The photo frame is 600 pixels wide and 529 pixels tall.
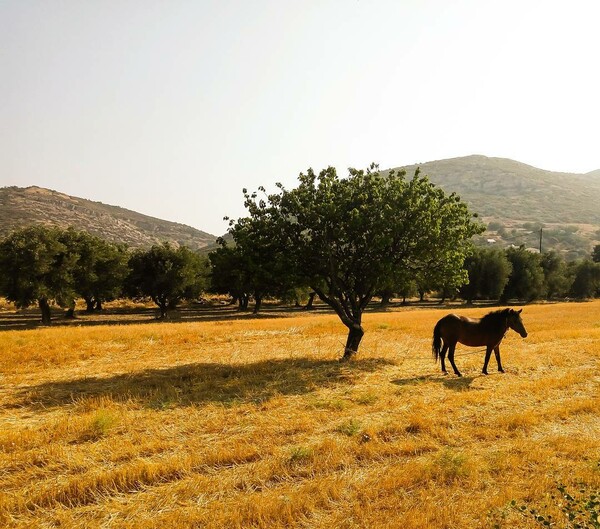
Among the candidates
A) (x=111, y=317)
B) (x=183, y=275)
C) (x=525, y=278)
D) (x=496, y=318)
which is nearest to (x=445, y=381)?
(x=496, y=318)

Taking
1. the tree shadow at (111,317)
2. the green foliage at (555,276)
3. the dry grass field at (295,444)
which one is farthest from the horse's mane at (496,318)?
the green foliage at (555,276)

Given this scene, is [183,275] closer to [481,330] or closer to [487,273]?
[481,330]

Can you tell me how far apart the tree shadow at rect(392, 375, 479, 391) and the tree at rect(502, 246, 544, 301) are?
86100 mm

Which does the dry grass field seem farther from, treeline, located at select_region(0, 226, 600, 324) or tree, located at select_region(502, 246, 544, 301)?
tree, located at select_region(502, 246, 544, 301)

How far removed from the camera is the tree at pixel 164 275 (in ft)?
219

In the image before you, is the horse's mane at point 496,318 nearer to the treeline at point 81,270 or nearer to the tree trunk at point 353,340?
the tree trunk at point 353,340

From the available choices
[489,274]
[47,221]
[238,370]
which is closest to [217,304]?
[489,274]

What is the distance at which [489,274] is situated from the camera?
292ft

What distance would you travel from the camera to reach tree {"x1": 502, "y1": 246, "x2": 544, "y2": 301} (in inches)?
3605

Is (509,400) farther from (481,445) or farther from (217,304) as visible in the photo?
(217,304)

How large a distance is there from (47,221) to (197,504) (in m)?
215

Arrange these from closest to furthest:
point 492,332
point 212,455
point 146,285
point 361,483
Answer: point 361,483, point 212,455, point 492,332, point 146,285

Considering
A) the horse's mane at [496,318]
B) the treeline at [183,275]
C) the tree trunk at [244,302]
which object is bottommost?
the tree trunk at [244,302]

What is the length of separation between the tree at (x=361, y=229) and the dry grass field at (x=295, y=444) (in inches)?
186
